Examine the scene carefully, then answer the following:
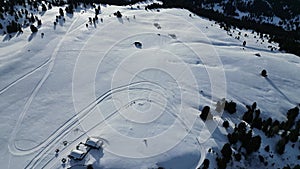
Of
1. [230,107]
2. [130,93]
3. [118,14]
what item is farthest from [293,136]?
[118,14]

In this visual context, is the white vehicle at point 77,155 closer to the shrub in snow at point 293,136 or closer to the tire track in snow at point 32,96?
the tire track in snow at point 32,96

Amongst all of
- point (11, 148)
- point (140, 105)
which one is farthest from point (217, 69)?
point (11, 148)

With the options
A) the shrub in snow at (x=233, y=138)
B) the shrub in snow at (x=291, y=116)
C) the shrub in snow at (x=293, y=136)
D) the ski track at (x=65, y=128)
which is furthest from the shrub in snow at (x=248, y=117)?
the ski track at (x=65, y=128)

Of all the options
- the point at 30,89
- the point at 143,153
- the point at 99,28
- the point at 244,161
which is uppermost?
the point at 99,28

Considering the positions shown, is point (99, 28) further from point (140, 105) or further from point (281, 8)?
point (281, 8)

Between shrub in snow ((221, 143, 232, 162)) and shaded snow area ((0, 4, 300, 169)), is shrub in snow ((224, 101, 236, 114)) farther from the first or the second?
shrub in snow ((221, 143, 232, 162))

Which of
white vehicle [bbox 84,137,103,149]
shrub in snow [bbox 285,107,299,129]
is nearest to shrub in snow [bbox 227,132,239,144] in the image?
shrub in snow [bbox 285,107,299,129]
